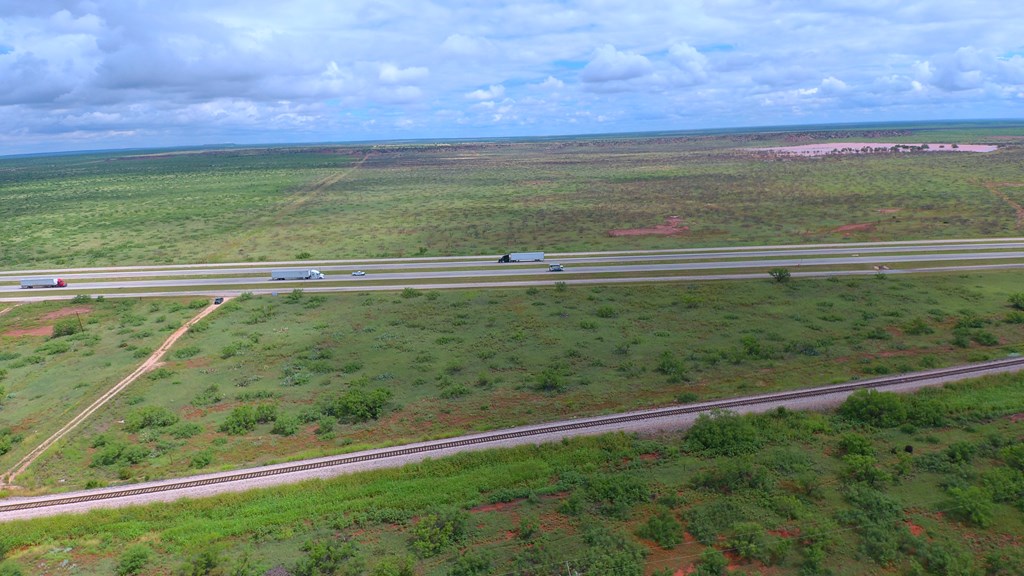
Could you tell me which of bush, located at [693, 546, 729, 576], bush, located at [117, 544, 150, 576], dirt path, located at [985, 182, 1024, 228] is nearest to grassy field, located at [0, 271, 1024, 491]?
bush, located at [117, 544, 150, 576]

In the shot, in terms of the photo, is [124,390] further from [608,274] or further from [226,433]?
[608,274]

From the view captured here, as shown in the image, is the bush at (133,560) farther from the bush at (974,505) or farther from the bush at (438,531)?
the bush at (974,505)

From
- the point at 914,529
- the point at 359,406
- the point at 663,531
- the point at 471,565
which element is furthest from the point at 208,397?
the point at 914,529

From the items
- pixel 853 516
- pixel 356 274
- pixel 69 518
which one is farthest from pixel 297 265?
pixel 853 516

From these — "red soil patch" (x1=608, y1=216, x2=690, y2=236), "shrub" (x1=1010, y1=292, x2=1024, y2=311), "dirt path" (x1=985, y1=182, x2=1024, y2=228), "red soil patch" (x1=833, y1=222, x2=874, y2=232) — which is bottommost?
"shrub" (x1=1010, y1=292, x2=1024, y2=311)

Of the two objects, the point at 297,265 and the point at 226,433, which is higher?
the point at 297,265

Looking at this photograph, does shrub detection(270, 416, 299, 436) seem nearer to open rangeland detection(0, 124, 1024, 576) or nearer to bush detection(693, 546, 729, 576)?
open rangeland detection(0, 124, 1024, 576)

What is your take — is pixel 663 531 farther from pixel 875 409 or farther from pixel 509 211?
pixel 509 211
